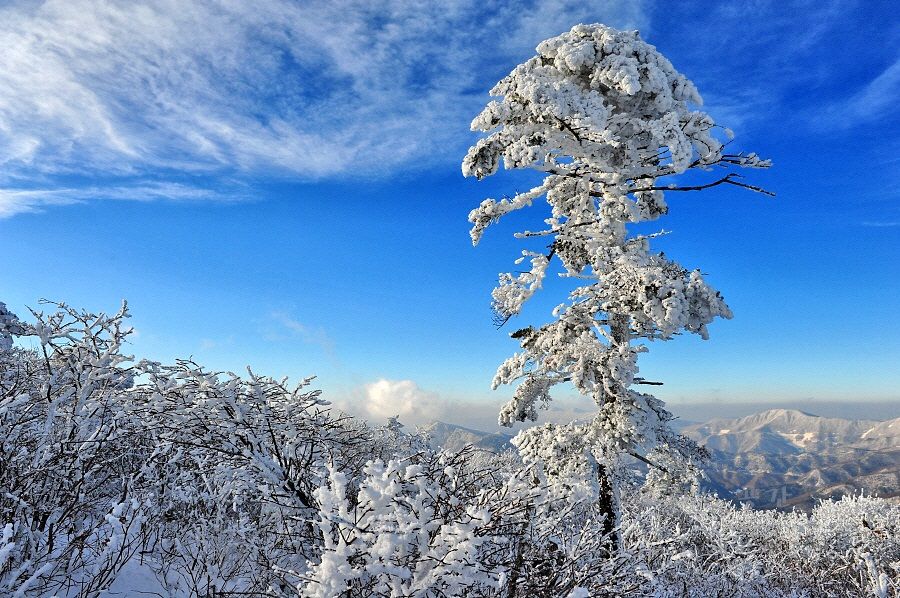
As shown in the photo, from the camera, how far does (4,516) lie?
16.8 ft

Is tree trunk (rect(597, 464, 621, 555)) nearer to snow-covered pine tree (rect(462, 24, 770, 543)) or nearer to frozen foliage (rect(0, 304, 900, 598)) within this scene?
snow-covered pine tree (rect(462, 24, 770, 543))

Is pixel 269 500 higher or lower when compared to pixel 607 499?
higher

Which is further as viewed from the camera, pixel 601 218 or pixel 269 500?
pixel 601 218

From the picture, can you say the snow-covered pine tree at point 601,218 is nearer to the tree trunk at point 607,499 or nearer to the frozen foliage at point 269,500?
the tree trunk at point 607,499

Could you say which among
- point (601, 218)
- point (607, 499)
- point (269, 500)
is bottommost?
point (607, 499)

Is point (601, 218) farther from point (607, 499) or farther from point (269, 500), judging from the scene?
point (269, 500)

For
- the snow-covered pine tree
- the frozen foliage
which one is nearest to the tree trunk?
the snow-covered pine tree

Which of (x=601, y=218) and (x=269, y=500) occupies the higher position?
(x=601, y=218)

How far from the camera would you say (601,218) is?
32.6 ft

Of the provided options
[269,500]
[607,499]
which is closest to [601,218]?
[607,499]

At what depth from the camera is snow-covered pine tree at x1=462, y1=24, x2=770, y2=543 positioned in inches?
336

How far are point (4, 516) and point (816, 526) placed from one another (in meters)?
44.4

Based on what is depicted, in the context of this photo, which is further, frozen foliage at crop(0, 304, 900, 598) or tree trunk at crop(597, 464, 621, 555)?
tree trunk at crop(597, 464, 621, 555)

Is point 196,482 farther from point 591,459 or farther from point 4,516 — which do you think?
point 591,459
